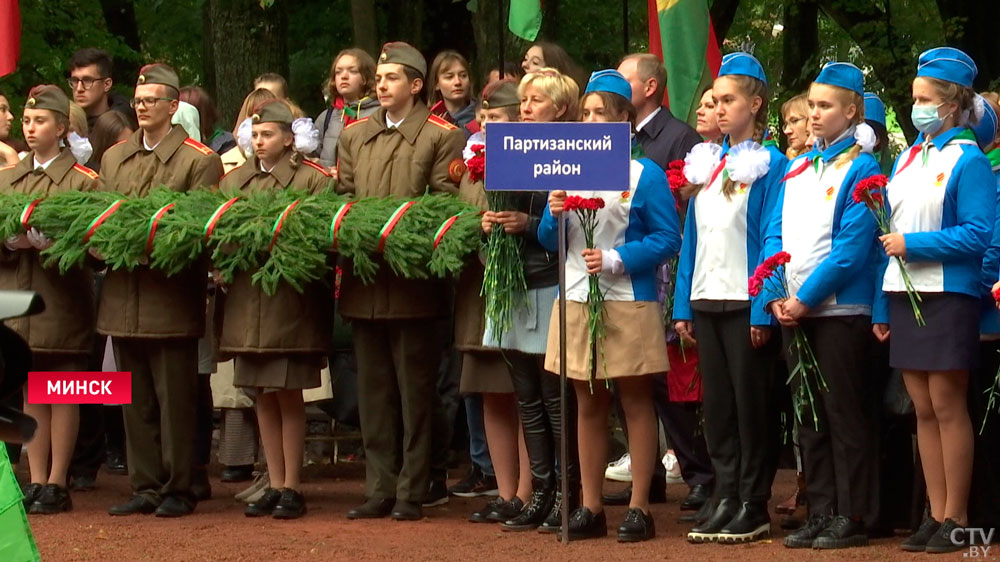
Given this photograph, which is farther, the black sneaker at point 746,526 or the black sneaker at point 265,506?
the black sneaker at point 265,506

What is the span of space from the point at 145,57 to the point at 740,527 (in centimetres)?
1651

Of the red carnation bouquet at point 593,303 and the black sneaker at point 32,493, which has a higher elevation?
the red carnation bouquet at point 593,303

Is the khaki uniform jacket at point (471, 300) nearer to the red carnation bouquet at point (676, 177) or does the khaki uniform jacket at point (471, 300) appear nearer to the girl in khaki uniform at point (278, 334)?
the girl in khaki uniform at point (278, 334)

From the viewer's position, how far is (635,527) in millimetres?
7762

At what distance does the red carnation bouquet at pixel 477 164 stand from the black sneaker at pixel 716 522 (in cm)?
191

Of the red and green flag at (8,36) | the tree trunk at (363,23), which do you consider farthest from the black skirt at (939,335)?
the tree trunk at (363,23)

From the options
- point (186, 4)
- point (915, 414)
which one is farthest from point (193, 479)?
point (186, 4)

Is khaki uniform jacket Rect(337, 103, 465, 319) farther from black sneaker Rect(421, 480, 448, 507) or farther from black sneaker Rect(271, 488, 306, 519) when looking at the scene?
black sneaker Rect(421, 480, 448, 507)

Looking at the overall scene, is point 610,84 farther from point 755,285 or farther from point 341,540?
point 341,540

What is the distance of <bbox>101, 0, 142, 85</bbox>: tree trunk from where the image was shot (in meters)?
21.7

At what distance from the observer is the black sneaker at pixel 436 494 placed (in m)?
9.30

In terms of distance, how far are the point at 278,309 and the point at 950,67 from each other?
3.58 m

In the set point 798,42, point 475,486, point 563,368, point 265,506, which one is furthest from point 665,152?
point 798,42

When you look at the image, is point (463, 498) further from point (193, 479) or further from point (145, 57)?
point (145, 57)
